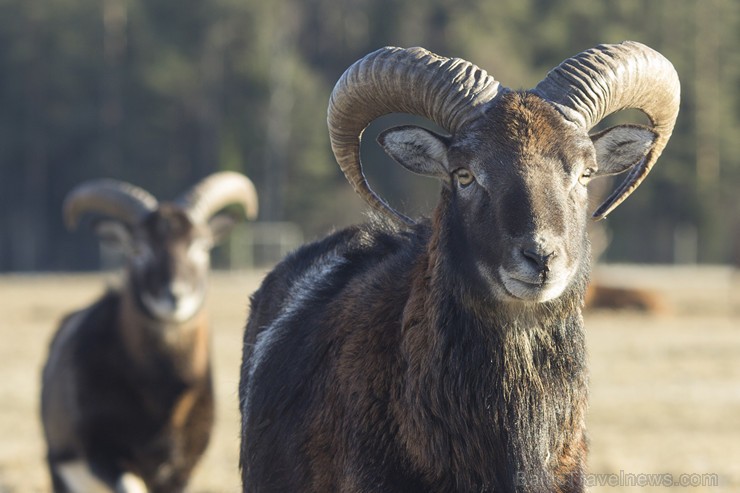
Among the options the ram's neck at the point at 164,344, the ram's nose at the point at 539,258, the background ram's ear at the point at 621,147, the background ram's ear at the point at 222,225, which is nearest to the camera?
the ram's nose at the point at 539,258

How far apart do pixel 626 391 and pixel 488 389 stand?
12154 mm

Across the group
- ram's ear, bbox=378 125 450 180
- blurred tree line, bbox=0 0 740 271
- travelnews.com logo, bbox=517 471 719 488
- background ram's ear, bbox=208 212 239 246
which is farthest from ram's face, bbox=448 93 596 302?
blurred tree line, bbox=0 0 740 271

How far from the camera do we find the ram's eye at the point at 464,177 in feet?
17.9

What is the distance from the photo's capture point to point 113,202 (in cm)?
1170

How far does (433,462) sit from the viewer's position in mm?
5234

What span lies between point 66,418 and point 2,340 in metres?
14.3

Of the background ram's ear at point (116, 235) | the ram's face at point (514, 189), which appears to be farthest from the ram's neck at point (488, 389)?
the background ram's ear at point (116, 235)

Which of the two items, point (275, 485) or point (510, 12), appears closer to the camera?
point (275, 485)

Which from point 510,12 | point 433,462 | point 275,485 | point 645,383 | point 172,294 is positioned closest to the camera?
point 433,462

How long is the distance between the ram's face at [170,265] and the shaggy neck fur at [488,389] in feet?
17.0

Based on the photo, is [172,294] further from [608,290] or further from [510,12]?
[510,12]

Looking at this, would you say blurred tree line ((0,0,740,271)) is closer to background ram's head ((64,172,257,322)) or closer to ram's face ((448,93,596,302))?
background ram's head ((64,172,257,322))

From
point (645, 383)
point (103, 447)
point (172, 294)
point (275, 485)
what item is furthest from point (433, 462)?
point (645, 383)

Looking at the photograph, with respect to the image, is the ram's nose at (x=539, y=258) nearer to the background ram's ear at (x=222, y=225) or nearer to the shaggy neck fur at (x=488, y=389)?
the shaggy neck fur at (x=488, y=389)
